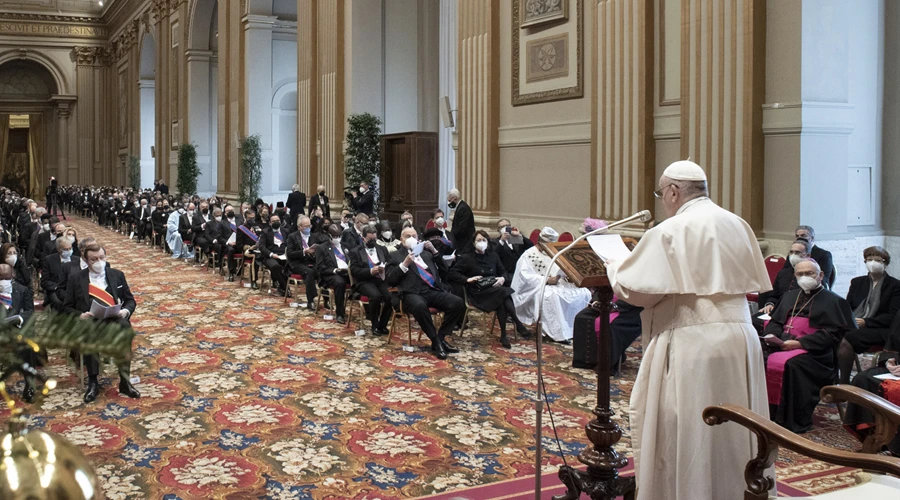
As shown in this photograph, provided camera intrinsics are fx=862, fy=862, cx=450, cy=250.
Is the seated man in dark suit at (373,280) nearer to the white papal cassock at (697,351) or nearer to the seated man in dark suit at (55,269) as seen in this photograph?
the seated man in dark suit at (55,269)

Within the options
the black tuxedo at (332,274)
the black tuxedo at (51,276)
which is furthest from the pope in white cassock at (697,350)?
A: the black tuxedo at (332,274)

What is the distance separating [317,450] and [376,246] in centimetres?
481

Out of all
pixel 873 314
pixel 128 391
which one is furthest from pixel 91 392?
pixel 873 314

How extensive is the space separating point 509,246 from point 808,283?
184 inches

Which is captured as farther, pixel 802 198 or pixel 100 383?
pixel 802 198

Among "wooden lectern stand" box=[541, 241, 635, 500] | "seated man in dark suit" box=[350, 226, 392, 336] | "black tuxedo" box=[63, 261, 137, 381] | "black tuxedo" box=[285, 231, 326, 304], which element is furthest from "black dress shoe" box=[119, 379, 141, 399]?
"black tuxedo" box=[285, 231, 326, 304]

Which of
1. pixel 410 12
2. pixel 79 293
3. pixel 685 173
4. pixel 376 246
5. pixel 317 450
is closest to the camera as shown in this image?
pixel 685 173

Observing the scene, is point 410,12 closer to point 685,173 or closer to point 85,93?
point 685,173

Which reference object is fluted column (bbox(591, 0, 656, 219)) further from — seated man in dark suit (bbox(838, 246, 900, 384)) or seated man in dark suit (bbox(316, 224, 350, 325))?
seated man in dark suit (bbox(838, 246, 900, 384))

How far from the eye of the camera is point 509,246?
34.6 ft

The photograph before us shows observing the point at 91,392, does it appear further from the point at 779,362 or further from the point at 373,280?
the point at 779,362

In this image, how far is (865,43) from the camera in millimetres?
8930

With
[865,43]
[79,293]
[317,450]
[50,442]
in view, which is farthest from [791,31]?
[50,442]

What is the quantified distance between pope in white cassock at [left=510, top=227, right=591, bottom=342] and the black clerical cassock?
2710mm
